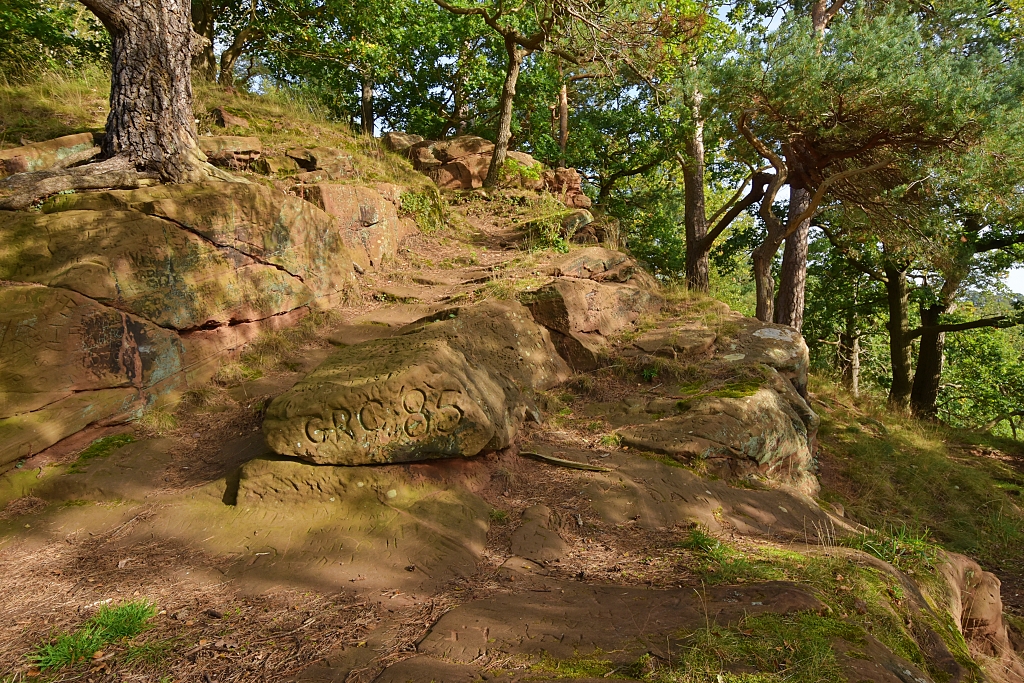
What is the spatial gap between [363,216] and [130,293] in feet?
15.7

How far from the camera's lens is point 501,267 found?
10.4m

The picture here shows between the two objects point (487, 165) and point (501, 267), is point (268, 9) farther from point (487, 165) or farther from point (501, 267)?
point (501, 267)

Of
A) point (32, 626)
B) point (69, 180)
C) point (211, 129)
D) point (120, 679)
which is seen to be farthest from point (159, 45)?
point (120, 679)

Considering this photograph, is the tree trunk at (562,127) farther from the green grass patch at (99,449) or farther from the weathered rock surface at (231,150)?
the green grass patch at (99,449)

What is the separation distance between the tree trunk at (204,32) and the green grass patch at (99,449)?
11274 millimetres

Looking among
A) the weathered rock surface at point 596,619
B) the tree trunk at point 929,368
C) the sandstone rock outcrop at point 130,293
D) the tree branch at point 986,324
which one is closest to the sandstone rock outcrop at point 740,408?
the weathered rock surface at point 596,619

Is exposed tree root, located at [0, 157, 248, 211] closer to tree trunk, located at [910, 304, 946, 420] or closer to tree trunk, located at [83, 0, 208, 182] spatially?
tree trunk, located at [83, 0, 208, 182]

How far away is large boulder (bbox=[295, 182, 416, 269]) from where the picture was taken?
9.82 m

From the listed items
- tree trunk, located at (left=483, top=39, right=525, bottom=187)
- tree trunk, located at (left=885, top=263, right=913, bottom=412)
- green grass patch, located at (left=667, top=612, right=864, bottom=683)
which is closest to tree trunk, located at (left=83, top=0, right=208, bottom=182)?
tree trunk, located at (left=483, top=39, right=525, bottom=187)

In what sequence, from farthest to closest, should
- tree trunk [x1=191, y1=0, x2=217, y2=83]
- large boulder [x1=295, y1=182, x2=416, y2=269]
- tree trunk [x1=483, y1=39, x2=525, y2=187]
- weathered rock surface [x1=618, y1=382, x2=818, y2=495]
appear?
tree trunk [x1=483, y1=39, x2=525, y2=187] < tree trunk [x1=191, y1=0, x2=217, y2=83] < large boulder [x1=295, y1=182, x2=416, y2=269] < weathered rock surface [x1=618, y1=382, x2=818, y2=495]

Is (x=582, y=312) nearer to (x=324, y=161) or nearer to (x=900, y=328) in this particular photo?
(x=324, y=161)

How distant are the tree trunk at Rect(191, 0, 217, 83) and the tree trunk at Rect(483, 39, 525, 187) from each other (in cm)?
712

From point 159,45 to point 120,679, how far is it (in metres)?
7.79

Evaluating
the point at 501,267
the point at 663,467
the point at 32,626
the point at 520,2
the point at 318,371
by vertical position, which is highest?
the point at 520,2
